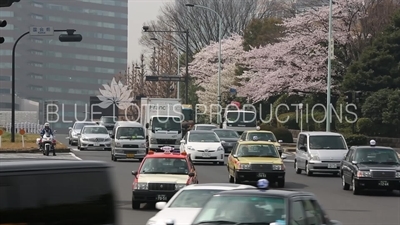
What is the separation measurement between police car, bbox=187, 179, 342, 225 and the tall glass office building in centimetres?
14839

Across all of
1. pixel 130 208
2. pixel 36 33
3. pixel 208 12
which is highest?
pixel 208 12

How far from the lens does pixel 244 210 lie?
1012 cm

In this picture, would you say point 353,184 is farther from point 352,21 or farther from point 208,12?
point 208,12

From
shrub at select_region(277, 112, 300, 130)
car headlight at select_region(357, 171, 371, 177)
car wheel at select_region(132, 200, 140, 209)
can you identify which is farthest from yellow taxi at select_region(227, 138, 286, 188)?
shrub at select_region(277, 112, 300, 130)

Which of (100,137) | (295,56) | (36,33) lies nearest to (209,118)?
(295,56)

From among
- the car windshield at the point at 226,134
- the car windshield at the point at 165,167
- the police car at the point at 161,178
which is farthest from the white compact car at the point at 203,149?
the car windshield at the point at 165,167

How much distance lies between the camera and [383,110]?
5259 cm

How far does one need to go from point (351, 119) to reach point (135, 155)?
71.2ft

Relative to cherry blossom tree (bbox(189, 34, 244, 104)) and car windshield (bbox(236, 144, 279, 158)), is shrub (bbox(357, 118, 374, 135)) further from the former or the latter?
cherry blossom tree (bbox(189, 34, 244, 104))

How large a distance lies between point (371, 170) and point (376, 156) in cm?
128

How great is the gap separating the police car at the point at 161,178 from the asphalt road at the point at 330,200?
0.39 meters

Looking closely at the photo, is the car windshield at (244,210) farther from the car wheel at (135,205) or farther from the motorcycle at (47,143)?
the motorcycle at (47,143)

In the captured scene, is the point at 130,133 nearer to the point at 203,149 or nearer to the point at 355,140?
the point at 203,149

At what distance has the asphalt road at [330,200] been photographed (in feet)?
63.1
